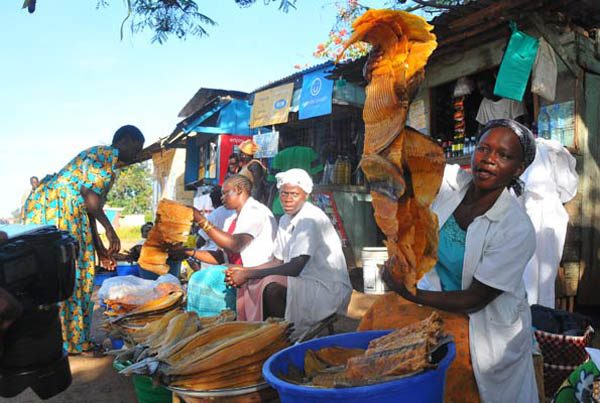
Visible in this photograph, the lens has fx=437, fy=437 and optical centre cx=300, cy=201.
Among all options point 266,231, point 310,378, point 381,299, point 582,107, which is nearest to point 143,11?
point 266,231

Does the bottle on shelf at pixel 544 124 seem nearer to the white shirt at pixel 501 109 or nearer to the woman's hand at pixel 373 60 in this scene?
the white shirt at pixel 501 109

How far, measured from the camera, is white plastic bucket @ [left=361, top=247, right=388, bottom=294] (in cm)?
638

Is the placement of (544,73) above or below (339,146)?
above

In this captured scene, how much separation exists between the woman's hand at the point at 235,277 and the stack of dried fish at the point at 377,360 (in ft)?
5.46

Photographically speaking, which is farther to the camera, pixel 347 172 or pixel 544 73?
pixel 347 172

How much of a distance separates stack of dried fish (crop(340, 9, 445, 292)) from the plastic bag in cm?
278

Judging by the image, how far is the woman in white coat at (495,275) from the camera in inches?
65.0

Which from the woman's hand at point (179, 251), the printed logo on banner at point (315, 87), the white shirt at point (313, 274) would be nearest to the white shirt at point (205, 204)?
the printed logo on banner at point (315, 87)

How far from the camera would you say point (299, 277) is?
3127 millimetres

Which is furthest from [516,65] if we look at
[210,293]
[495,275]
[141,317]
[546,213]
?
[141,317]

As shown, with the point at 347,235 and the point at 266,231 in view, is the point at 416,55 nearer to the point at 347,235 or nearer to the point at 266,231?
the point at 266,231

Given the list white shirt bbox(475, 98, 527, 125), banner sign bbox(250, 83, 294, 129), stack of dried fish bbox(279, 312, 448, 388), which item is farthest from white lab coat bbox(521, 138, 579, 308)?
banner sign bbox(250, 83, 294, 129)

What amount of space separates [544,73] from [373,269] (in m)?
3.32

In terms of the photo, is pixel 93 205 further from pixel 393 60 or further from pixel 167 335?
pixel 393 60
